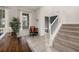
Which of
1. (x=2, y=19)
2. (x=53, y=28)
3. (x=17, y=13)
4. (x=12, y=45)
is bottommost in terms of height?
(x=12, y=45)

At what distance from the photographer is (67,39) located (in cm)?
223

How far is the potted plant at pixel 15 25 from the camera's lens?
2.27 metres

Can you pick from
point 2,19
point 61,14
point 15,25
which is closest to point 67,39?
point 61,14

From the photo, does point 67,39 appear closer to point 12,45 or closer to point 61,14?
point 61,14

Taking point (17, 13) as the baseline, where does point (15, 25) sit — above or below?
below

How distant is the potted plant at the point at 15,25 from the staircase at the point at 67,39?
855mm

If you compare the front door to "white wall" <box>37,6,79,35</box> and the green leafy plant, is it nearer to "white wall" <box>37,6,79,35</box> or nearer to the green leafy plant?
the green leafy plant

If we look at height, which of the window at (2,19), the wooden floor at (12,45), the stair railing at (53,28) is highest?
the window at (2,19)

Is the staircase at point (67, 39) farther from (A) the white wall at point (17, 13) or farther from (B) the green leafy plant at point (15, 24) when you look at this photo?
(B) the green leafy plant at point (15, 24)

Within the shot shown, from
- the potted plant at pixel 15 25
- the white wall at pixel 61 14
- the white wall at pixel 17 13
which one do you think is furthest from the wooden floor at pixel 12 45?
the white wall at pixel 61 14

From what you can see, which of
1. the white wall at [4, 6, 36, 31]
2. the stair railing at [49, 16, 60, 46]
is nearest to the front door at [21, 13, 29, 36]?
the white wall at [4, 6, 36, 31]

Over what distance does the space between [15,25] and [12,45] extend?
0.43m

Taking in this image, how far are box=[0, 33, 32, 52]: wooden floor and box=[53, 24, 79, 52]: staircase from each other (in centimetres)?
64
